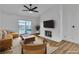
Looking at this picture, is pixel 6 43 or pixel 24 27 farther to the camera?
pixel 24 27

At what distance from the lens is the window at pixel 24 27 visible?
176 cm

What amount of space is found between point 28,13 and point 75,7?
2.54ft

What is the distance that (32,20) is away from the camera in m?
1.77

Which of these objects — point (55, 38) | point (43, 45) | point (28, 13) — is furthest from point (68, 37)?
point (28, 13)

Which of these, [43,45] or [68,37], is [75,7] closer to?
[68,37]

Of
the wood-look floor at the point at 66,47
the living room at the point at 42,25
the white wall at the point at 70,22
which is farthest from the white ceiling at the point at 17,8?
the wood-look floor at the point at 66,47

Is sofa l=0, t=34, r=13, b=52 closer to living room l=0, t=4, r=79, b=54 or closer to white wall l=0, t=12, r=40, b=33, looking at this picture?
living room l=0, t=4, r=79, b=54

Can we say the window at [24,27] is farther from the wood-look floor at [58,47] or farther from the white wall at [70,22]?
the white wall at [70,22]

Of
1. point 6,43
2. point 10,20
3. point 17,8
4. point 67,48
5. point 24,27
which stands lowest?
point 67,48

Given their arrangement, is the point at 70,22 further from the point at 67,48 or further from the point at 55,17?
the point at 67,48

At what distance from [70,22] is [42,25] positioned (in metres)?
0.47

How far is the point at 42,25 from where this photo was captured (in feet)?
5.90

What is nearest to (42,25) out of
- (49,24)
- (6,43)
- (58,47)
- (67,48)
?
(49,24)
